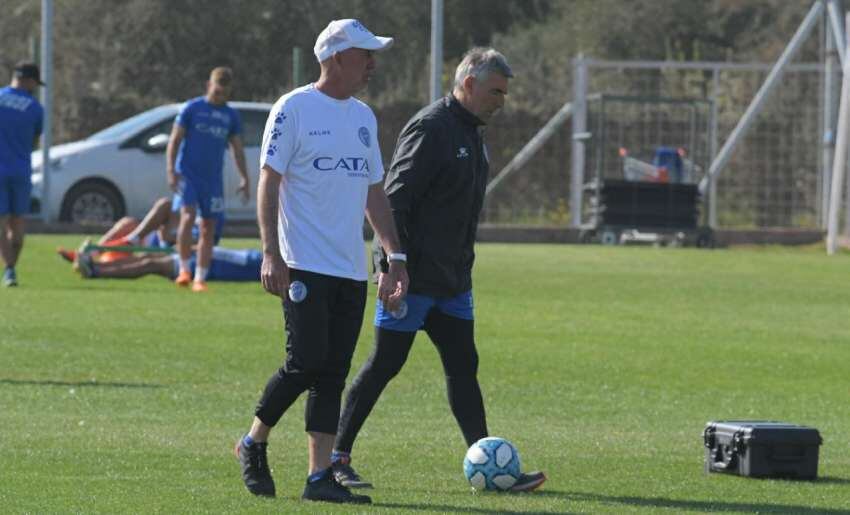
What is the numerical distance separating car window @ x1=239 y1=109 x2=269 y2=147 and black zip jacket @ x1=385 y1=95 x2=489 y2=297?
2178 cm

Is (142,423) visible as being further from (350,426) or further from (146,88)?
(146,88)

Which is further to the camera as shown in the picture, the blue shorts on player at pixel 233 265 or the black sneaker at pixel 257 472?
the blue shorts on player at pixel 233 265

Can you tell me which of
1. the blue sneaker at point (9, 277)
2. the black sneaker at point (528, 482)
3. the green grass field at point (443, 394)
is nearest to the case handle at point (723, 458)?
the green grass field at point (443, 394)

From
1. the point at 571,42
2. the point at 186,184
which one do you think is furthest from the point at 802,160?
the point at 186,184

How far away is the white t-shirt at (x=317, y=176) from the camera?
8.12 metres

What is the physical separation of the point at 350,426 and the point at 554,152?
28006 mm

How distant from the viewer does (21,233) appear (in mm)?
19547

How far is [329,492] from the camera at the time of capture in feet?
26.7

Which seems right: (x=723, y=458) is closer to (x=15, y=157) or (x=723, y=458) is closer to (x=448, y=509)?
(x=448, y=509)

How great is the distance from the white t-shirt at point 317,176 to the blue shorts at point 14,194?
465 inches

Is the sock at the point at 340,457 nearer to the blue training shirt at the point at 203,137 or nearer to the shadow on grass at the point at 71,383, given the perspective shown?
the shadow on grass at the point at 71,383

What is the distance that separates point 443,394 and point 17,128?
8.17m

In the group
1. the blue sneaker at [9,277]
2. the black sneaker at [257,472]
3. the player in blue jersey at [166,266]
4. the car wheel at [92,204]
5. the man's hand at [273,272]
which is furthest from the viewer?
the car wheel at [92,204]

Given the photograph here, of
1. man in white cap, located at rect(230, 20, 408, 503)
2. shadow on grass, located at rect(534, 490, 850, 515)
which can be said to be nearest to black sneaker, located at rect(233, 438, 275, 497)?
man in white cap, located at rect(230, 20, 408, 503)
